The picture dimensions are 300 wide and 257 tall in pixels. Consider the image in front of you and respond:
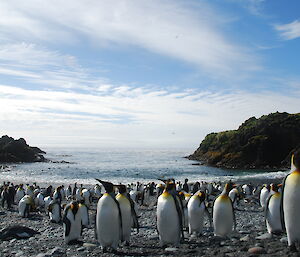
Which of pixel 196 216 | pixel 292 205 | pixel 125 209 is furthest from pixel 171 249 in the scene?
pixel 292 205

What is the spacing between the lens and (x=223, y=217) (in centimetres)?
831

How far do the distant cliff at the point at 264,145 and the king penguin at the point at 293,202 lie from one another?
50439 millimetres

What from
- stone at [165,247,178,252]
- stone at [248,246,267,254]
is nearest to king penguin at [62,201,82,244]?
stone at [165,247,178,252]

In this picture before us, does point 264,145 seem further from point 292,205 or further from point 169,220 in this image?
point 292,205

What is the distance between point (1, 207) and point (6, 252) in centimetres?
1134

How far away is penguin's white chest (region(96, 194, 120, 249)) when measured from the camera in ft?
22.9

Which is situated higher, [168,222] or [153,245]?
[168,222]

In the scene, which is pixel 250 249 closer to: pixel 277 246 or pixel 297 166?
pixel 277 246

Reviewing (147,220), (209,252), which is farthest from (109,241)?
(147,220)

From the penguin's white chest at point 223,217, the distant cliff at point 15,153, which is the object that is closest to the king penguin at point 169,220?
the penguin's white chest at point 223,217

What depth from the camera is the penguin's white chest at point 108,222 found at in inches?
275

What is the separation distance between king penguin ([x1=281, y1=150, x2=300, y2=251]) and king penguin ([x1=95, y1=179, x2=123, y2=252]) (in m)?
3.31

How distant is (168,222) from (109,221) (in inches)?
50.4

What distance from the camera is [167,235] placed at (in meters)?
7.34
